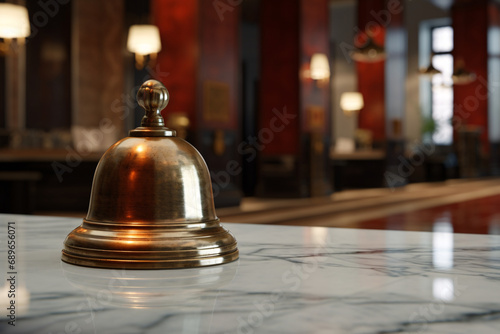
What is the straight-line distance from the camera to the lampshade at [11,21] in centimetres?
703

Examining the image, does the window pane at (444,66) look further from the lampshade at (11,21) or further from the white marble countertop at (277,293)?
the white marble countertop at (277,293)

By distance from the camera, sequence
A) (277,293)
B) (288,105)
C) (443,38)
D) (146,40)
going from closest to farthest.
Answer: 1. (277,293)
2. (146,40)
3. (288,105)
4. (443,38)

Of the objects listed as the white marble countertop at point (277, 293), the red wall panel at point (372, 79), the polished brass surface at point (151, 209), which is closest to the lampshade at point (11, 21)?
the white marble countertop at point (277, 293)

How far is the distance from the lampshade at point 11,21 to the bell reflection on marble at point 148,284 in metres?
6.81

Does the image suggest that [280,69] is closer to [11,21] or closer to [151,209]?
[11,21]

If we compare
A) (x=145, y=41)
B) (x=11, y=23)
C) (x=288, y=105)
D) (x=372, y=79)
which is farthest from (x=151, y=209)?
(x=372, y=79)

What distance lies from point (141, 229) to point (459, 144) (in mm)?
16336

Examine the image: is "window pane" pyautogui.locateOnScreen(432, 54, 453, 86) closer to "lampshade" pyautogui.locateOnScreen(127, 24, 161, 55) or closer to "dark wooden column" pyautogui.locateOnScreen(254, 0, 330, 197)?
"dark wooden column" pyautogui.locateOnScreen(254, 0, 330, 197)

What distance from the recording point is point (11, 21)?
23.1 feet

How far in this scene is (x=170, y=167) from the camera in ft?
2.84

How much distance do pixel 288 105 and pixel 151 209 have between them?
9780mm

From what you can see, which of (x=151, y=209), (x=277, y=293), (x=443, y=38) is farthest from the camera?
(x=443, y=38)

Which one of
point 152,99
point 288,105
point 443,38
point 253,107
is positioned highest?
point 443,38

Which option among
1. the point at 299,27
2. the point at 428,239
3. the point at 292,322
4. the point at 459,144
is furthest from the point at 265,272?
the point at 459,144
